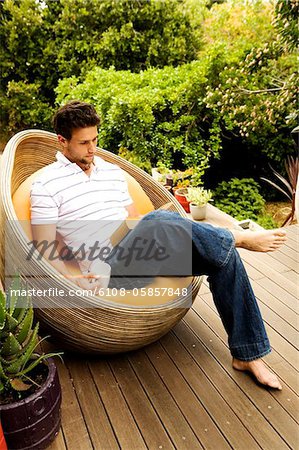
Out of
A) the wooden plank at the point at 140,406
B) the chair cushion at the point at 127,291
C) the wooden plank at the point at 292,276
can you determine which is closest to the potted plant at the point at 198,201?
the wooden plank at the point at 292,276

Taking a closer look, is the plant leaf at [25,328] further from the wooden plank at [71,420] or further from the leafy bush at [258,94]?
the leafy bush at [258,94]

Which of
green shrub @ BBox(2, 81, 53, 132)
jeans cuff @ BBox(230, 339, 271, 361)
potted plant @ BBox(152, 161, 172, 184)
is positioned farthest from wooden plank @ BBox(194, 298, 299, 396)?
green shrub @ BBox(2, 81, 53, 132)

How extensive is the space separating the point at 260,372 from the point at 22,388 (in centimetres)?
91

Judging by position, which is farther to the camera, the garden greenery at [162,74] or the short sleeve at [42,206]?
the garden greenery at [162,74]

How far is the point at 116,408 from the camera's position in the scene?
1672 mm

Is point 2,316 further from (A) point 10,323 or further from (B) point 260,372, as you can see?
(B) point 260,372

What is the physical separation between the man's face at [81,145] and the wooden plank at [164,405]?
35.2 inches

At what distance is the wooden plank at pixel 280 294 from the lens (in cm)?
227

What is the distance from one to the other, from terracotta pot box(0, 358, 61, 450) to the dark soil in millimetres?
41

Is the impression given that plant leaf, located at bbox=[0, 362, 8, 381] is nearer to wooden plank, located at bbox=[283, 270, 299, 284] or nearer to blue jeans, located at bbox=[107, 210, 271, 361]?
blue jeans, located at bbox=[107, 210, 271, 361]

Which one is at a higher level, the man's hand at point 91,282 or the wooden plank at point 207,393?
the man's hand at point 91,282

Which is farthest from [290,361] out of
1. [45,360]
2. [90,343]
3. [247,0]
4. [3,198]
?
[247,0]

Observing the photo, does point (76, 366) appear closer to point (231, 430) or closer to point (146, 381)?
point (146, 381)

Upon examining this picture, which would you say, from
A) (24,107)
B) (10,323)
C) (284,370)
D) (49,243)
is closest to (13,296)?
(10,323)
